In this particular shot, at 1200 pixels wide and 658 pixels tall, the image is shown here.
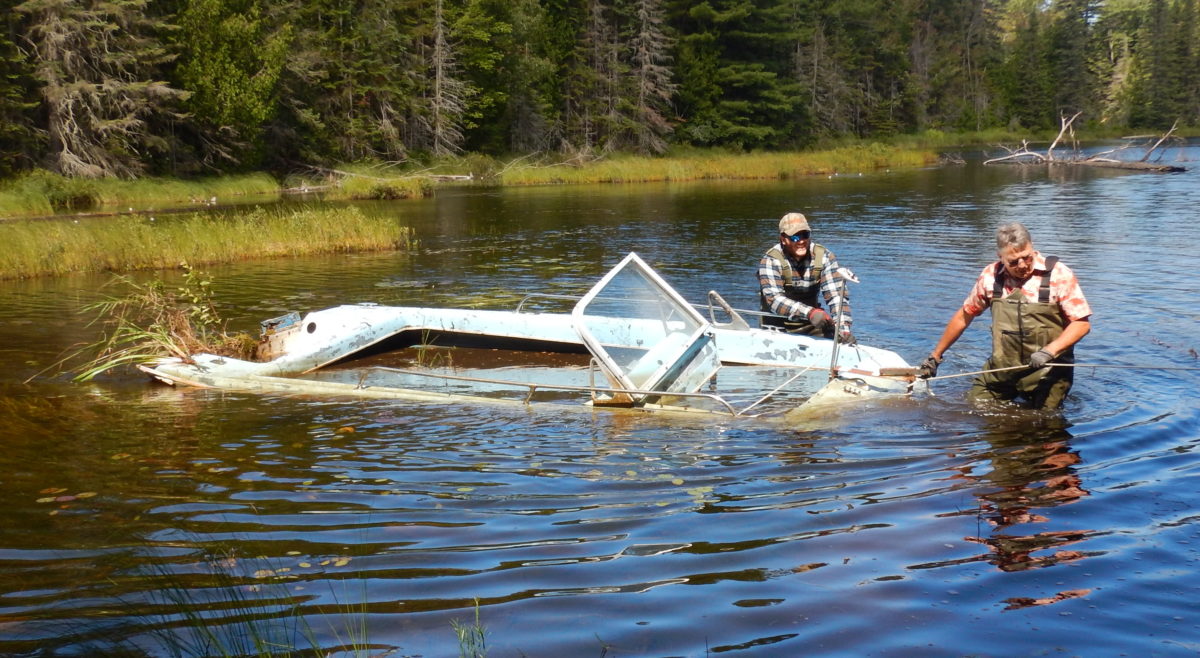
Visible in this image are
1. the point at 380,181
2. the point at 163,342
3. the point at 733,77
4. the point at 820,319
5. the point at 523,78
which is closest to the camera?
the point at 820,319

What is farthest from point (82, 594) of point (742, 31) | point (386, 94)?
point (742, 31)

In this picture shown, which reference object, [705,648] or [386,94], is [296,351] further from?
[386,94]

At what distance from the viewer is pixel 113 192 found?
35469 millimetres

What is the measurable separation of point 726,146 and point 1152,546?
61.3m

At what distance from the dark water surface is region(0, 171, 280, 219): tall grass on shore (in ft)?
68.2

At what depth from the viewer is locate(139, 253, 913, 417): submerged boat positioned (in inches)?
340

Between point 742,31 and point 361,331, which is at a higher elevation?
point 742,31

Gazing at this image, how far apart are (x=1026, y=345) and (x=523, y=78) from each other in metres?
51.7

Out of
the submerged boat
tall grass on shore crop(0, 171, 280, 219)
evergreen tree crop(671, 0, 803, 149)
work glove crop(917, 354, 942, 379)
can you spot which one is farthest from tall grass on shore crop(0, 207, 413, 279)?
evergreen tree crop(671, 0, 803, 149)

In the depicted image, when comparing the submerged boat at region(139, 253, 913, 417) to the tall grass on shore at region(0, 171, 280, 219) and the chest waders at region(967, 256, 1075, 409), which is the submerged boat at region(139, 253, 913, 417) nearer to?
the chest waders at region(967, 256, 1075, 409)

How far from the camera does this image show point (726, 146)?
65.2 m

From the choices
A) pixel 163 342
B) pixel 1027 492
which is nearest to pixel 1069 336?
pixel 1027 492

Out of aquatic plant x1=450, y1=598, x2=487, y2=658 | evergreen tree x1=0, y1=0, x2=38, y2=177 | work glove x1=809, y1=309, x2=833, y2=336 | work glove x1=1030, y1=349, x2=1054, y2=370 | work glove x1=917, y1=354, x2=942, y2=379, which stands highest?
evergreen tree x1=0, y1=0, x2=38, y2=177

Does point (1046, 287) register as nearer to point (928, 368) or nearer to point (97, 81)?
point (928, 368)
